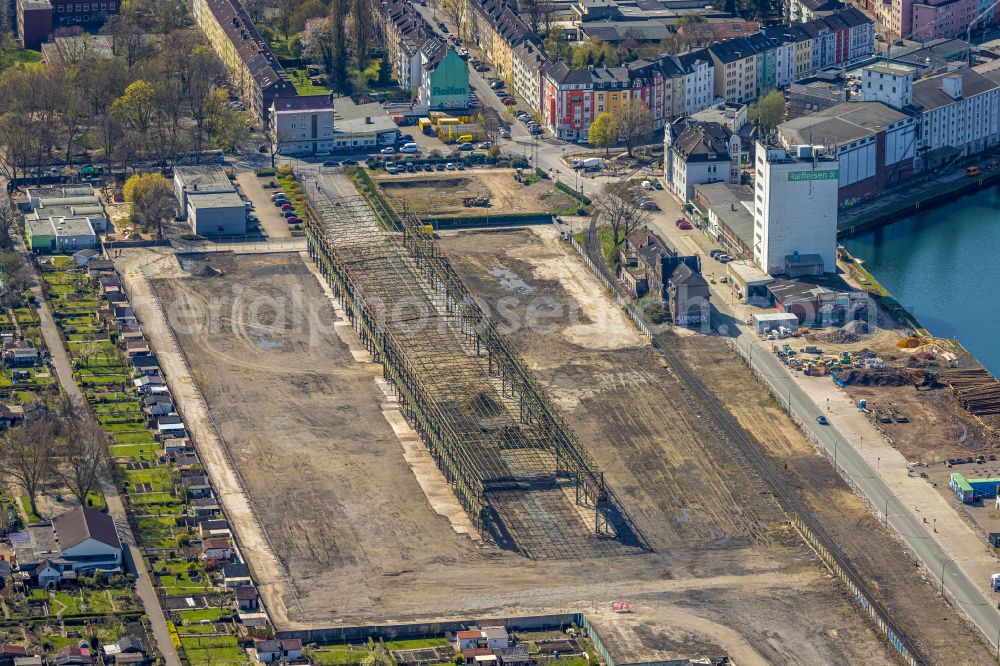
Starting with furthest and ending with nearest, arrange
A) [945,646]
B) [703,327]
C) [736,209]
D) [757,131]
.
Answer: [757,131] → [736,209] → [703,327] → [945,646]

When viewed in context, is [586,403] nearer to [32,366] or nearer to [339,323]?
[339,323]

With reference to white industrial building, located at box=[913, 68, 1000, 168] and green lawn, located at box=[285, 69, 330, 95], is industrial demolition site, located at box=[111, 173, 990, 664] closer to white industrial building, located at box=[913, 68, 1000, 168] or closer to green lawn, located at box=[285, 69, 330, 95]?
white industrial building, located at box=[913, 68, 1000, 168]

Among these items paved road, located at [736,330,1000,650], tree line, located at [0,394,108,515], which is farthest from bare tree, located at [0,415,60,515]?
paved road, located at [736,330,1000,650]

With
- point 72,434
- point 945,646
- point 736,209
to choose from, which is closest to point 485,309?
point 736,209

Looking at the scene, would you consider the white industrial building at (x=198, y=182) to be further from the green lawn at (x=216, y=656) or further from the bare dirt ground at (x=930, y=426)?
the green lawn at (x=216, y=656)

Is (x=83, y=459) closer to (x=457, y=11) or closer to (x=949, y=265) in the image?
(x=949, y=265)

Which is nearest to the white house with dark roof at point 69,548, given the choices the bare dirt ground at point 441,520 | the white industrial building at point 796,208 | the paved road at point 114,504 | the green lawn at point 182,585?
the paved road at point 114,504
